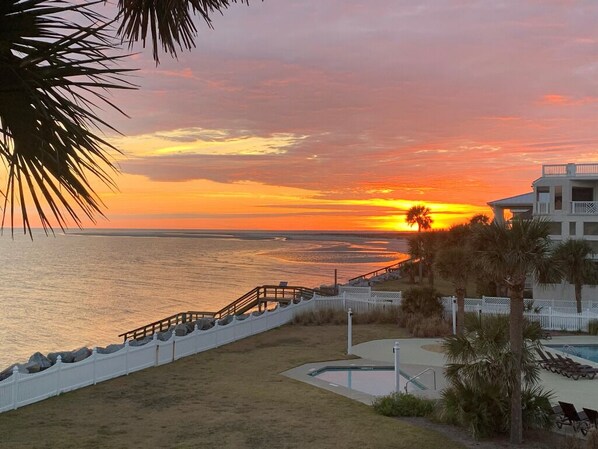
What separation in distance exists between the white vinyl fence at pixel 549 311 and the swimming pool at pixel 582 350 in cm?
327

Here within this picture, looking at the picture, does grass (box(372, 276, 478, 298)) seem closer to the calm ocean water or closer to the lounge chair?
the calm ocean water

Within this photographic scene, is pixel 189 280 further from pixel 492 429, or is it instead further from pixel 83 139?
pixel 83 139

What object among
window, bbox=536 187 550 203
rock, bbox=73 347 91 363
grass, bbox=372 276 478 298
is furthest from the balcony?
rock, bbox=73 347 91 363

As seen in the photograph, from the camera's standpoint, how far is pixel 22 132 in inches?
138

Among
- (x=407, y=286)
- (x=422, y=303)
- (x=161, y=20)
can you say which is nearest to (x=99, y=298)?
(x=407, y=286)

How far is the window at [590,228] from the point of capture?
127 feet

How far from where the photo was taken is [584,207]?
39000 mm

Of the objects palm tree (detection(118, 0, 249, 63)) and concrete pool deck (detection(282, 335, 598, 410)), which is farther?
concrete pool deck (detection(282, 335, 598, 410))

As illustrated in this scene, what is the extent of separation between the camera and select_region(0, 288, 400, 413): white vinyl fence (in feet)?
46.7

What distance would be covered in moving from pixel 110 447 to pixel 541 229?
29.7ft

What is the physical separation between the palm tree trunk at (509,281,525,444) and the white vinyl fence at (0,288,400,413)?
35.6ft

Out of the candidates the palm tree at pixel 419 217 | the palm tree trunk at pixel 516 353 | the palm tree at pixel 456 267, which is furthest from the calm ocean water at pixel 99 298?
the palm tree trunk at pixel 516 353

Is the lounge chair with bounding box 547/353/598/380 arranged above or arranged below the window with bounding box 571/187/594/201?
below

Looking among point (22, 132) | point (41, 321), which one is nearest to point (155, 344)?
point (22, 132)
